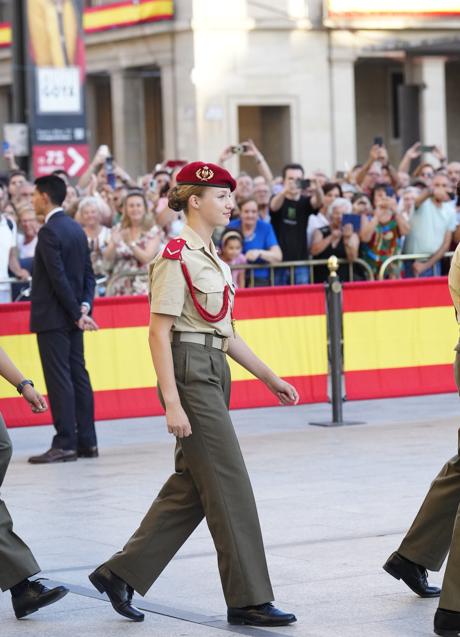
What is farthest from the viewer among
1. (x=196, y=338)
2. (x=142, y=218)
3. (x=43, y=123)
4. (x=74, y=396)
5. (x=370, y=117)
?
(x=370, y=117)

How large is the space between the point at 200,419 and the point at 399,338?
7055mm

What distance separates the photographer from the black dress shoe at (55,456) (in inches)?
457

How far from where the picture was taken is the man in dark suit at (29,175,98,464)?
1146cm

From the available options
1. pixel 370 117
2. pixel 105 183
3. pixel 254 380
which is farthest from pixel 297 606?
pixel 370 117

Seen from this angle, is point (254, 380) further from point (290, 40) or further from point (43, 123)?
point (290, 40)

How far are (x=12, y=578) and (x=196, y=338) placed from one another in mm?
1262

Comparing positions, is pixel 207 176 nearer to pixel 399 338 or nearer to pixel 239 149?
pixel 399 338

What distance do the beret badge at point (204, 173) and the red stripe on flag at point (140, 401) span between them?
5786 millimetres

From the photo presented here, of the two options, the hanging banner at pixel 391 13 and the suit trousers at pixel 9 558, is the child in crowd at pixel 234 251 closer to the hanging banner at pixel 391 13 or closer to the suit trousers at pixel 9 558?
the suit trousers at pixel 9 558

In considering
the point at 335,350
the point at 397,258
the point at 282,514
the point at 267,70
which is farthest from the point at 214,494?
the point at 267,70

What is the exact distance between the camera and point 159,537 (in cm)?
682

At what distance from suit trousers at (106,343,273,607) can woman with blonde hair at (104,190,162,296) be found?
698 cm

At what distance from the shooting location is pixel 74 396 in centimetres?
1167

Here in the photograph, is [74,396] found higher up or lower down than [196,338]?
lower down
